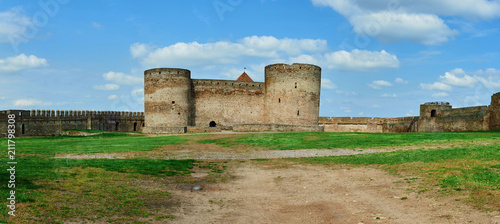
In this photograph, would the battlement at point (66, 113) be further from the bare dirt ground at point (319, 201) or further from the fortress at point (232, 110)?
the bare dirt ground at point (319, 201)

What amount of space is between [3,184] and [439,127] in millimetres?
34954

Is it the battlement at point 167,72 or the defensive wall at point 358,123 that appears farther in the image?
the defensive wall at point 358,123

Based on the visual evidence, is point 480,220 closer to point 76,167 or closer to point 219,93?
point 76,167

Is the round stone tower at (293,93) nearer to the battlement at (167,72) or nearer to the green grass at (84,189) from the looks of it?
the battlement at (167,72)

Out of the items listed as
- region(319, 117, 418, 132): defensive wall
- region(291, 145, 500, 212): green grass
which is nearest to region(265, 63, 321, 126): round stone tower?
region(319, 117, 418, 132): defensive wall

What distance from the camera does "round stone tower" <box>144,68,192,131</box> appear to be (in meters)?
43.4

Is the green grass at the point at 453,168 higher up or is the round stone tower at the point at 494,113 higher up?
the round stone tower at the point at 494,113

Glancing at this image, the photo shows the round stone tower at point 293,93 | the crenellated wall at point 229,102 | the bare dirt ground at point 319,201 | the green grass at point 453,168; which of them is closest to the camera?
the bare dirt ground at point 319,201

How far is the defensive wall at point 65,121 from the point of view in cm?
3966

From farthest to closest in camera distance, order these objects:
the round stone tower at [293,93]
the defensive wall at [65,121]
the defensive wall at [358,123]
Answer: the defensive wall at [358,123] < the round stone tower at [293,93] < the defensive wall at [65,121]

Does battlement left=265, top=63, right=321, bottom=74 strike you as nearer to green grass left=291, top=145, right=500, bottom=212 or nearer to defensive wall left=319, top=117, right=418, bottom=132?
defensive wall left=319, top=117, right=418, bottom=132

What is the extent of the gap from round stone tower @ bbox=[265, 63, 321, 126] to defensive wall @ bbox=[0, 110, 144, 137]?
23102mm

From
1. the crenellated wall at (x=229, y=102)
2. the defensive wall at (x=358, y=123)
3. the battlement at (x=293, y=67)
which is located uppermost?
the battlement at (x=293, y=67)

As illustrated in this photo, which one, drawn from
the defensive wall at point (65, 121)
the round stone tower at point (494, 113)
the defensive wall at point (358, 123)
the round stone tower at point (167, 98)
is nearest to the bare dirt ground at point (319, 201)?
the round stone tower at point (494, 113)
